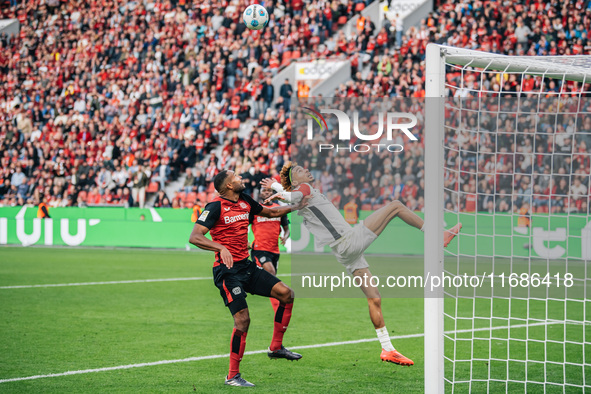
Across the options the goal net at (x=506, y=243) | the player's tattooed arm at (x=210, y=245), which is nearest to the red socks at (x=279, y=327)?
the player's tattooed arm at (x=210, y=245)

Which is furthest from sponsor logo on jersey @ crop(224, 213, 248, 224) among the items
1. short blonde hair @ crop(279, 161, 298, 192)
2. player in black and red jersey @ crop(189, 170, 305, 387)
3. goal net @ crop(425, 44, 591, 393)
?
goal net @ crop(425, 44, 591, 393)

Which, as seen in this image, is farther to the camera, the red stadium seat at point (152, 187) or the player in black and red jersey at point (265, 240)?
the red stadium seat at point (152, 187)

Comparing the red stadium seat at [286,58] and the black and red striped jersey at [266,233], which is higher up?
the red stadium seat at [286,58]

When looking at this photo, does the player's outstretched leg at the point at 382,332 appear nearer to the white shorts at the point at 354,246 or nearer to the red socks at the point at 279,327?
the white shorts at the point at 354,246

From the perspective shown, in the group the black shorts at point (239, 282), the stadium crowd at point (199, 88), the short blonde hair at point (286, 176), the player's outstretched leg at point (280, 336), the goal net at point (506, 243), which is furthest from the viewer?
the stadium crowd at point (199, 88)

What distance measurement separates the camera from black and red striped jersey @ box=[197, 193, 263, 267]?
7445 mm

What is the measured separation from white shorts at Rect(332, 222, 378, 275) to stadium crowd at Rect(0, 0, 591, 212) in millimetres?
9810

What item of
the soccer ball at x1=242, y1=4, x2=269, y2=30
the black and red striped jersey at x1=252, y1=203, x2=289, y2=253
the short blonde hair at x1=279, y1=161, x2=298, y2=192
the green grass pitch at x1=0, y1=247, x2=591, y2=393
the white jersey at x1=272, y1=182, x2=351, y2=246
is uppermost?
the soccer ball at x1=242, y1=4, x2=269, y2=30

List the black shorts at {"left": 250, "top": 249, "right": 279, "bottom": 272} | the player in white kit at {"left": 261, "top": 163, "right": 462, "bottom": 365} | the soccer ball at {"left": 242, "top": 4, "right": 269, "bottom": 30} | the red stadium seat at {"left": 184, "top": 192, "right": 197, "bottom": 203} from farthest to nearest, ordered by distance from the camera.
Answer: the red stadium seat at {"left": 184, "top": 192, "right": 197, "bottom": 203}
the soccer ball at {"left": 242, "top": 4, "right": 269, "bottom": 30}
the black shorts at {"left": 250, "top": 249, "right": 279, "bottom": 272}
the player in white kit at {"left": 261, "top": 163, "right": 462, "bottom": 365}

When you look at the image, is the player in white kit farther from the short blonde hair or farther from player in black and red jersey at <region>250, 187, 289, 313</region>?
player in black and red jersey at <region>250, 187, 289, 313</region>

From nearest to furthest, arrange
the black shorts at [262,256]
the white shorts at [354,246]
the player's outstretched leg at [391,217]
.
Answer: the player's outstretched leg at [391,217]
the white shorts at [354,246]
the black shorts at [262,256]

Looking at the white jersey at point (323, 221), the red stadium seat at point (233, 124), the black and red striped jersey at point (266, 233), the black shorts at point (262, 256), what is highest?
the red stadium seat at point (233, 124)

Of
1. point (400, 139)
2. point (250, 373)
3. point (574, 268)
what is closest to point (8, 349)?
point (250, 373)

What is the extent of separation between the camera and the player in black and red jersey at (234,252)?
722 centimetres
